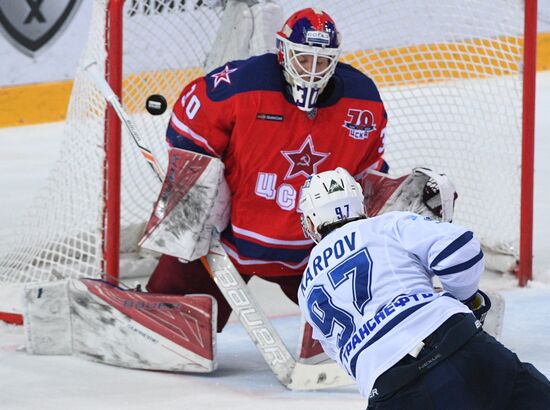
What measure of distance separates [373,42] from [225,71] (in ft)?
5.18

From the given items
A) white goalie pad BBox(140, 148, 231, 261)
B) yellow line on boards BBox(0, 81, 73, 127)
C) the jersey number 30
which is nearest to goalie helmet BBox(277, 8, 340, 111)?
white goalie pad BBox(140, 148, 231, 261)

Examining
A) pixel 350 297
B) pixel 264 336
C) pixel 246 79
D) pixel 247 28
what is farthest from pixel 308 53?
pixel 350 297

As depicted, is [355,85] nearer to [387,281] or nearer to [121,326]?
[121,326]

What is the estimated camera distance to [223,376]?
13.4 ft

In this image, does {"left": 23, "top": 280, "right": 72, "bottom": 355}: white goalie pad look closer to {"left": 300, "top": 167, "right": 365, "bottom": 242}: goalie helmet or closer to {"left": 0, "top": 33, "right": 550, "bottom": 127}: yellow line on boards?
{"left": 0, "top": 33, "right": 550, "bottom": 127}: yellow line on boards

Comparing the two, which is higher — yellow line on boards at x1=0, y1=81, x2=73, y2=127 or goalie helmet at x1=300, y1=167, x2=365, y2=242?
goalie helmet at x1=300, y1=167, x2=365, y2=242

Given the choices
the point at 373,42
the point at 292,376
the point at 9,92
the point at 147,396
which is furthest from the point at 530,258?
the point at 9,92

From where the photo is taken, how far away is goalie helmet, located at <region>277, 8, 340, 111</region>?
12.7ft

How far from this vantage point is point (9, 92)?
25.4 feet

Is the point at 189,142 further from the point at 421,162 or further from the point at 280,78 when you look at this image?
the point at 421,162

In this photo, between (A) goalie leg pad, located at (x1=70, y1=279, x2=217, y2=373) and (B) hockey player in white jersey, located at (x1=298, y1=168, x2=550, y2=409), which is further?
(A) goalie leg pad, located at (x1=70, y1=279, x2=217, y2=373)

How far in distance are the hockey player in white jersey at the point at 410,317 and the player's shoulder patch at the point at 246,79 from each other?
102 cm

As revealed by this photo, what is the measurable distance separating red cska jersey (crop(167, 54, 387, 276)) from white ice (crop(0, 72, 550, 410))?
1.27 feet

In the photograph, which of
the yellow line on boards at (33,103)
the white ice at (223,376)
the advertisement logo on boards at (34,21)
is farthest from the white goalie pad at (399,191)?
the yellow line on boards at (33,103)
